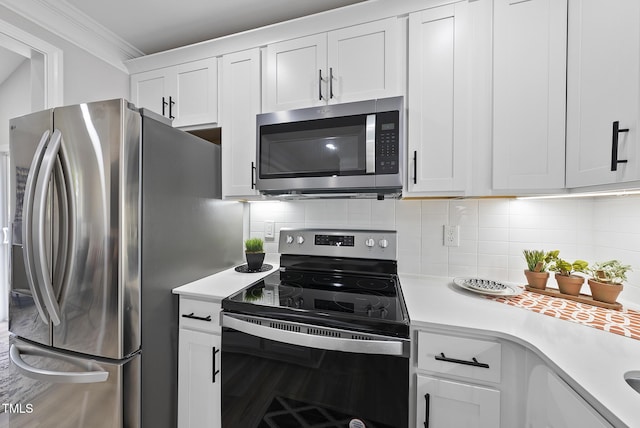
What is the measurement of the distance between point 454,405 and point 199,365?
1.17m

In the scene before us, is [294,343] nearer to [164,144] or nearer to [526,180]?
[164,144]

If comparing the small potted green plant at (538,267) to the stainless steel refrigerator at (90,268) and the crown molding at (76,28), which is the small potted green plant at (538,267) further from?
the crown molding at (76,28)

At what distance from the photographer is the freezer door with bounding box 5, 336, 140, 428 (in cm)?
111

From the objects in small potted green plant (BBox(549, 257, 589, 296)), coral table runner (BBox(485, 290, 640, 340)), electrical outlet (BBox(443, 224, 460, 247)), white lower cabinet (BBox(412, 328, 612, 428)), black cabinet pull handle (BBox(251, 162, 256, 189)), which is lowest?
white lower cabinet (BBox(412, 328, 612, 428))

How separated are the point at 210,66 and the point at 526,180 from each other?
195 centimetres

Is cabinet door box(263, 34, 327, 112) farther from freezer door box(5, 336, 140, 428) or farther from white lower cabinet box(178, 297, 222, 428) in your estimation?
freezer door box(5, 336, 140, 428)

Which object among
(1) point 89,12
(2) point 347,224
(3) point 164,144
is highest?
(1) point 89,12

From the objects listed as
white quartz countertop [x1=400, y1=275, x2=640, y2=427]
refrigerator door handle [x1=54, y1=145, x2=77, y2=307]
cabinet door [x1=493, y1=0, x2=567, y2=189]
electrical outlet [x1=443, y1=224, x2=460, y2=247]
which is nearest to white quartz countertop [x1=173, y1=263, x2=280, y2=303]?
refrigerator door handle [x1=54, y1=145, x2=77, y2=307]

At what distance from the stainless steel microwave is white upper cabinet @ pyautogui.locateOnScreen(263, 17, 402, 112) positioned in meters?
0.13

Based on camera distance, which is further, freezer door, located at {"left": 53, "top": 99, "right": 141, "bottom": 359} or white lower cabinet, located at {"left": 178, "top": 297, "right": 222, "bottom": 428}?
white lower cabinet, located at {"left": 178, "top": 297, "right": 222, "bottom": 428}

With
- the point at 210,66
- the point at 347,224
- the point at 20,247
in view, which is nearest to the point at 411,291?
the point at 347,224

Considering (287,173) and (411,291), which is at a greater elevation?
(287,173)

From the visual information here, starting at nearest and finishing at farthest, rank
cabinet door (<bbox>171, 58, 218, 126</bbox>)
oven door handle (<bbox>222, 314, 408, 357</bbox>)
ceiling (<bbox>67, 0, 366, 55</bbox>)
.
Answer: oven door handle (<bbox>222, 314, 408, 357</bbox>) < ceiling (<bbox>67, 0, 366, 55</bbox>) < cabinet door (<bbox>171, 58, 218, 126</bbox>)

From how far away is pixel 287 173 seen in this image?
1431mm
